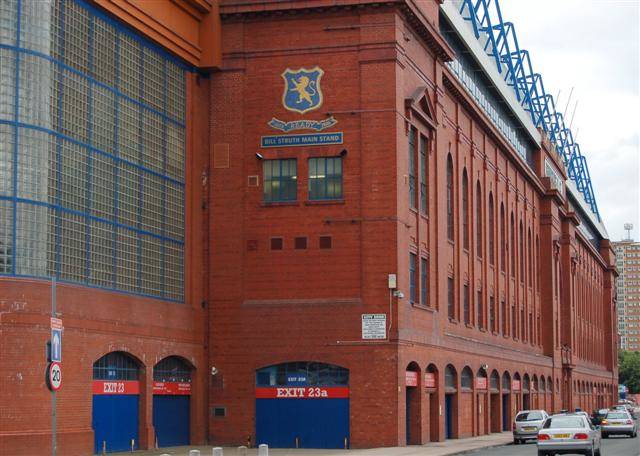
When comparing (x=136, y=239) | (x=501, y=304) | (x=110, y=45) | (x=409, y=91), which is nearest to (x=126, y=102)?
(x=110, y=45)

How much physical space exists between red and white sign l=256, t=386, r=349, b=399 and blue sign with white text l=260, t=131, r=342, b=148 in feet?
33.1

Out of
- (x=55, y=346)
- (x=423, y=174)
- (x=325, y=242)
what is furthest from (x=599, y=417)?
(x=55, y=346)

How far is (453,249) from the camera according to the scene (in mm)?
61562

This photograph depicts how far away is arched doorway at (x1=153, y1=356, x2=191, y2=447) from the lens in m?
44.8

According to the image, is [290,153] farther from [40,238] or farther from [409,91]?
[40,238]

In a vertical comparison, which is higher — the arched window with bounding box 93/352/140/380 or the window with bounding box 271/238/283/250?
the window with bounding box 271/238/283/250

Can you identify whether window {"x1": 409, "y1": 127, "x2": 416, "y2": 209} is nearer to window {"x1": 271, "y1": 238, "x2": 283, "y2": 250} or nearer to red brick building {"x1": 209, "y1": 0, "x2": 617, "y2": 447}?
red brick building {"x1": 209, "y1": 0, "x2": 617, "y2": 447}

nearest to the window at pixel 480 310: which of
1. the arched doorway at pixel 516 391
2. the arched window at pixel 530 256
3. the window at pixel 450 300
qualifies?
the window at pixel 450 300

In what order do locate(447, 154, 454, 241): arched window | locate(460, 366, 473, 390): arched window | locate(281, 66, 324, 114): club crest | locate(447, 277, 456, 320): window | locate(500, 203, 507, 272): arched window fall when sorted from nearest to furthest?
locate(281, 66, 324, 114): club crest
locate(447, 277, 456, 320): window
locate(460, 366, 473, 390): arched window
locate(447, 154, 454, 241): arched window
locate(500, 203, 507, 272): arched window

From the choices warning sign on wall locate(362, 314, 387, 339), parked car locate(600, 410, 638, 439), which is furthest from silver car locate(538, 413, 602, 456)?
parked car locate(600, 410, 638, 439)

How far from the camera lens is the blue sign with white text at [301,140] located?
4831 cm

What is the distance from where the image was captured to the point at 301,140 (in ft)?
159

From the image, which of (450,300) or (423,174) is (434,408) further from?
(423,174)

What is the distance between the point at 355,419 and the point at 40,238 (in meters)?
15.7
